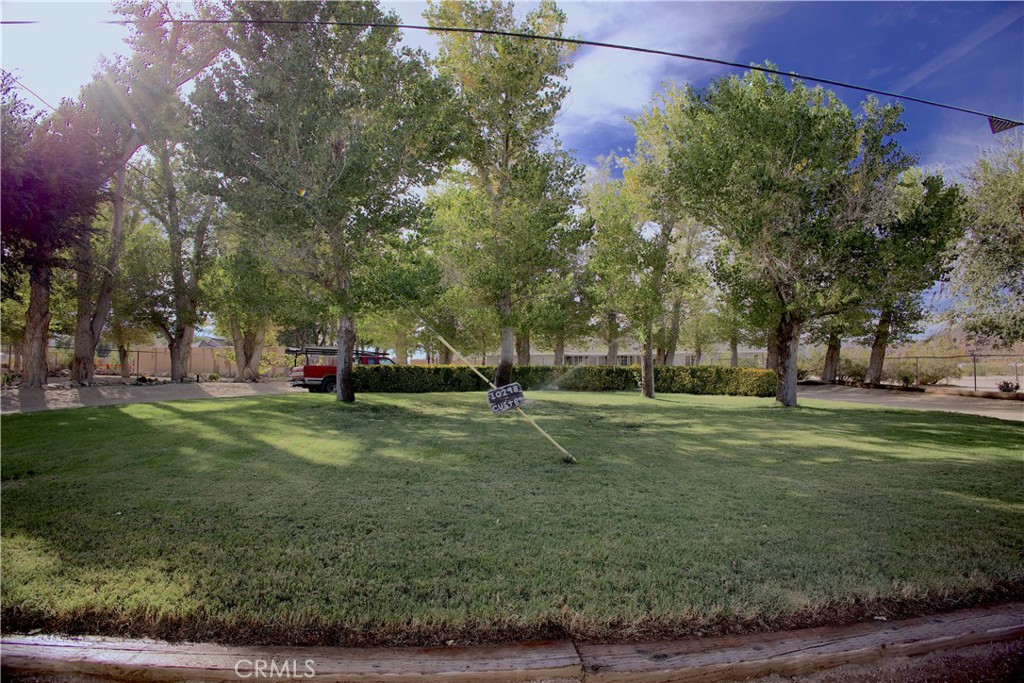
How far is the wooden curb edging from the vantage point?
2340 mm

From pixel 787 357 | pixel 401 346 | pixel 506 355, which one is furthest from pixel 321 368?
pixel 787 357

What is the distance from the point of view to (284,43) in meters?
12.5

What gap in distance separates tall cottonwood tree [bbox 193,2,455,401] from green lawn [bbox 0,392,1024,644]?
19.8ft

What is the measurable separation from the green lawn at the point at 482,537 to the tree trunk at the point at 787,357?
830cm

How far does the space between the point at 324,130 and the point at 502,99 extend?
5.80 metres

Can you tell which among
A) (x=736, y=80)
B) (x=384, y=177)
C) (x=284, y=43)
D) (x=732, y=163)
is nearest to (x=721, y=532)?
(x=384, y=177)

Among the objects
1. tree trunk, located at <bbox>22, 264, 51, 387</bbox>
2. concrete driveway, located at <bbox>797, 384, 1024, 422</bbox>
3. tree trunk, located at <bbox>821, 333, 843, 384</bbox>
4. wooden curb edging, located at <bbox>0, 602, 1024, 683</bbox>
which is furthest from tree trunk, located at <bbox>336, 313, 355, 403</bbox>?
tree trunk, located at <bbox>821, 333, 843, 384</bbox>

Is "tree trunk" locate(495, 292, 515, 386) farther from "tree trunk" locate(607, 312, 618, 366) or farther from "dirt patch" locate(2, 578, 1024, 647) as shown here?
"tree trunk" locate(607, 312, 618, 366)

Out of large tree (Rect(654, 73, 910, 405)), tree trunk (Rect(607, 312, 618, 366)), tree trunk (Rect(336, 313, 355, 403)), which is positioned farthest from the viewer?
tree trunk (Rect(607, 312, 618, 366))

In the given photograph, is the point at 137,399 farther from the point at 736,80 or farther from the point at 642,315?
the point at 736,80

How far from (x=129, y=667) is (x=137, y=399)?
1644 cm

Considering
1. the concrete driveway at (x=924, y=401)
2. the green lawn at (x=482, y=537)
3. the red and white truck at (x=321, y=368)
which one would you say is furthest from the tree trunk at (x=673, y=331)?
the green lawn at (x=482, y=537)

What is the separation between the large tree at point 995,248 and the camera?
39.2 ft

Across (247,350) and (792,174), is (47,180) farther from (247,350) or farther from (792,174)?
(247,350)
